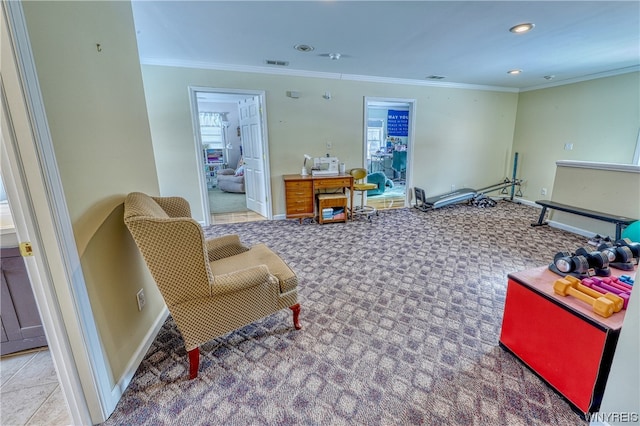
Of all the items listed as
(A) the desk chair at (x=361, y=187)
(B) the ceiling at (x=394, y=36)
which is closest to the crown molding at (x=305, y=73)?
(B) the ceiling at (x=394, y=36)

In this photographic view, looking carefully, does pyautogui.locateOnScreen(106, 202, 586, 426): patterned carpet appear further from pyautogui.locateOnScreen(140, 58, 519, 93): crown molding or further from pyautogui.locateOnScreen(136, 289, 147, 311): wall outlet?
pyautogui.locateOnScreen(140, 58, 519, 93): crown molding

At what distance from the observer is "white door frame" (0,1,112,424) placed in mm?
1015

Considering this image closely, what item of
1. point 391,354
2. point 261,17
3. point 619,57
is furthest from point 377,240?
point 619,57

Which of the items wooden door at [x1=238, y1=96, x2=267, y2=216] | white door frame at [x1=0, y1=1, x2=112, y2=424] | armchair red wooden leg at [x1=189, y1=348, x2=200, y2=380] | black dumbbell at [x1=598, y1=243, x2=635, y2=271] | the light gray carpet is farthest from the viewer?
the light gray carpet

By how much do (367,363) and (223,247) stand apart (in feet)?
4.40

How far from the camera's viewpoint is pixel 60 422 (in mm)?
1381

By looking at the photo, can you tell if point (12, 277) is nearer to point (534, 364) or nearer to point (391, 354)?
point (391, 354)

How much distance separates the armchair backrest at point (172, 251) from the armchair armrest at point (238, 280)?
49 millimetres

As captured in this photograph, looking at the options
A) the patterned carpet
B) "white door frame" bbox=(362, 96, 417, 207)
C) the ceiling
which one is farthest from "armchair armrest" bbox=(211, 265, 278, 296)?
A: "white door frame" bbox=(362, 96, 417, 207)

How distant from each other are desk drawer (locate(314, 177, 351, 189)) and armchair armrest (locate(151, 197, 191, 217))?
2.60m

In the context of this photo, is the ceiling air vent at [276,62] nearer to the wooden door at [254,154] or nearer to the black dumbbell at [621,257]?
the wooden door at [254,154]

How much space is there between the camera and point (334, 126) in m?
4.85

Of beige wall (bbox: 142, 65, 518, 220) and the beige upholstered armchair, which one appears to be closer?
the beige upholstered armchair

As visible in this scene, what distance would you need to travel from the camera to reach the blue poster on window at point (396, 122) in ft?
29.8
